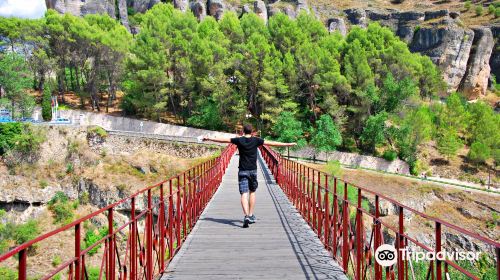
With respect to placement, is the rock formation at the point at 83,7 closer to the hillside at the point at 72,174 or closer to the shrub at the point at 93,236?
the hillside at the point at 72,174

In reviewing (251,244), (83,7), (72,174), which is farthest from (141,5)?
(251,244)

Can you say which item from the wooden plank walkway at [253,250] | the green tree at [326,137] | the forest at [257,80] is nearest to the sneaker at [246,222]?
the wooden plank walkway at [253,250]

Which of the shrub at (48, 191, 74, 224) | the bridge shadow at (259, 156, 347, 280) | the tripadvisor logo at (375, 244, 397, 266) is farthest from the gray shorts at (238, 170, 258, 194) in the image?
the shrub at (48, 191, 74, 224)

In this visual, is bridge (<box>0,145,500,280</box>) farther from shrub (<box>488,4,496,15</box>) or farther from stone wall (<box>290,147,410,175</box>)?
shrub (<box>488,4,496,15</box>)

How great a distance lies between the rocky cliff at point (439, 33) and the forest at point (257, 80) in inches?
661

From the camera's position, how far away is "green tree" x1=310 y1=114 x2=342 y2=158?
1505 inches

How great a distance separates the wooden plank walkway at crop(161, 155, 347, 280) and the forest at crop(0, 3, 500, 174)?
30606 mm

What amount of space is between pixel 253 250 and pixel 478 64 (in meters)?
71.0

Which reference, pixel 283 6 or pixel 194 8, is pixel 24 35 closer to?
pixel 194 8

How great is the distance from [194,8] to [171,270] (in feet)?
219

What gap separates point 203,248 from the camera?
6.49 metres

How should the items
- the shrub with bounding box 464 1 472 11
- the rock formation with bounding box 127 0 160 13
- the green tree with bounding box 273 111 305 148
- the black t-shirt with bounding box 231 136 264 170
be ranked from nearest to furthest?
the black t-shirt with bounding box 231 136 264 170 < the green tree with bounding box 273 111 305 148 < the rock formation with bounding box 127 0 160 13 < the shrub with bounding box 464 1 472 11

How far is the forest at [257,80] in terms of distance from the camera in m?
42.2

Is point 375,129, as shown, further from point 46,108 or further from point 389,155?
point 46,108
